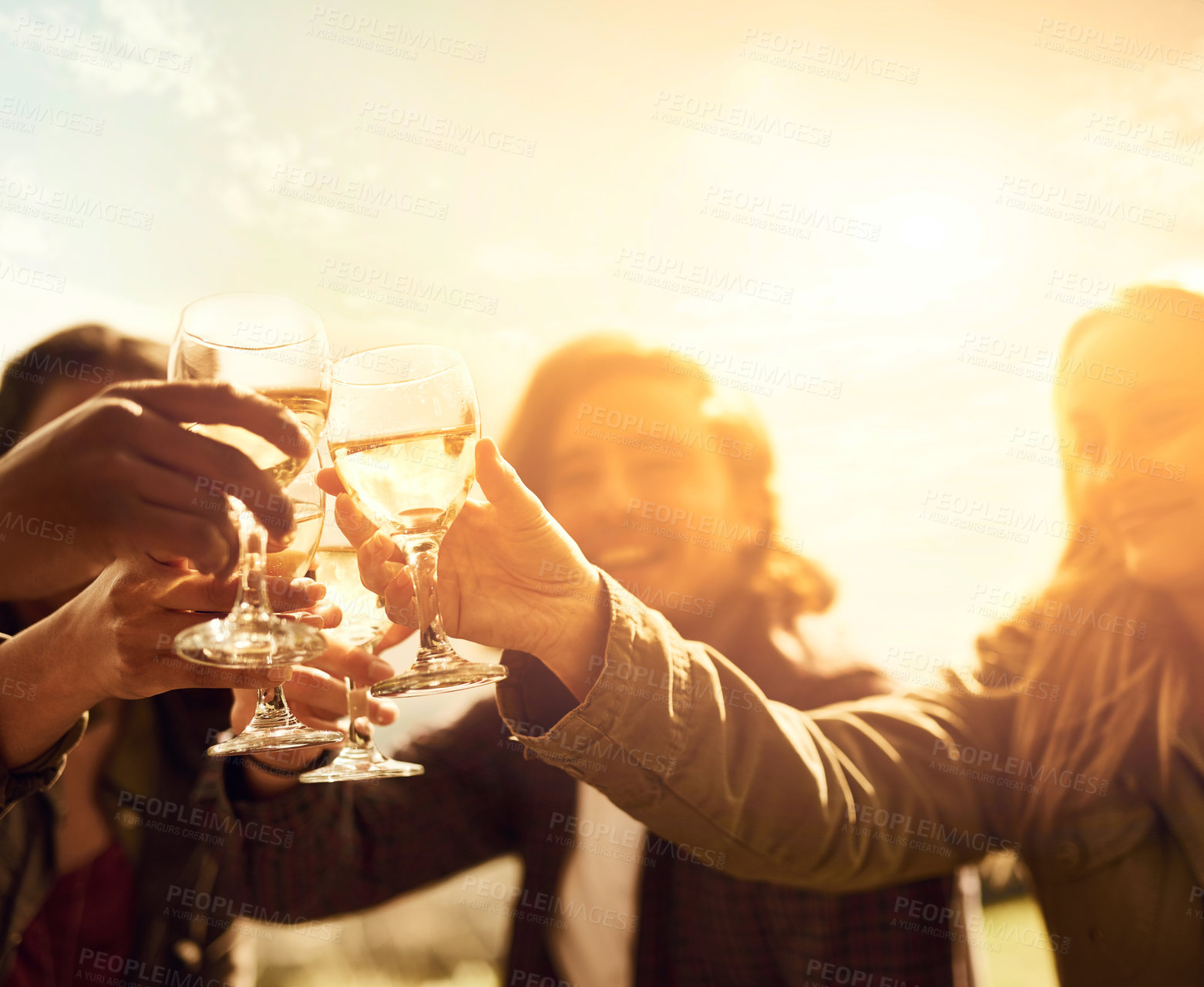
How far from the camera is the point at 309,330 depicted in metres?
0.82

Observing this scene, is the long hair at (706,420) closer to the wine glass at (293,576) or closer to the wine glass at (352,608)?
the wine glass at (352,608)

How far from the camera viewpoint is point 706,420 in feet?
8.29

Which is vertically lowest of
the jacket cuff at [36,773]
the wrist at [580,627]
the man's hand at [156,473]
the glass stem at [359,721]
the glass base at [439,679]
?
the jacket cuff at [36,773]

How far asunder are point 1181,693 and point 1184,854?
0.36 metres

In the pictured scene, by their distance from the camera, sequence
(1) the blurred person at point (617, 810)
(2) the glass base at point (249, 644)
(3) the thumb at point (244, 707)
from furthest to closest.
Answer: (1) the blurred person at point (617, 810)
(3) the thumb at point (244, 707)
(2) the glass base at point (249, 644)

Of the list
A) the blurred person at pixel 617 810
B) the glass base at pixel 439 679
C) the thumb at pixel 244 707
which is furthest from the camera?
the blurred person at pixel 617 810

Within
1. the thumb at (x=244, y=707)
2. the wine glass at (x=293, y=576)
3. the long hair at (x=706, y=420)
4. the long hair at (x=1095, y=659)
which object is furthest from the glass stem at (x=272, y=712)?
the long hair at (x=1095, y=659)

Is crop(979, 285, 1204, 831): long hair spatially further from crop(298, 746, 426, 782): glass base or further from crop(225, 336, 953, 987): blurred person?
crop(298, 746, 426, 782): glass base

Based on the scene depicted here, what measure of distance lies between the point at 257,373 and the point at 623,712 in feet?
2.12

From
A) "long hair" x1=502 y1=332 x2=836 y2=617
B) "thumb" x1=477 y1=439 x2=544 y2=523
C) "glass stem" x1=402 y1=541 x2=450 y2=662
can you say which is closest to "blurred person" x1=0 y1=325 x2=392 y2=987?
"glass stem" x1=402 y1=541 x2=450 y2=662

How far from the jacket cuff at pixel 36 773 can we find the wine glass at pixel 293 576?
40 centimetres

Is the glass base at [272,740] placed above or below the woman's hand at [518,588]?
below

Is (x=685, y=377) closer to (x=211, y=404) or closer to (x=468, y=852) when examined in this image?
(x=468, y=852)

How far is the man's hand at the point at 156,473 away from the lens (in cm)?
71
